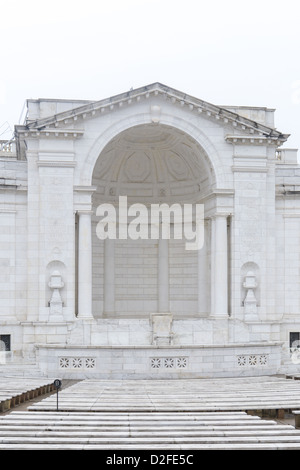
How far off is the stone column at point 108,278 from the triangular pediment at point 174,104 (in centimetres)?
988

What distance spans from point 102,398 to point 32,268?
1770 cm

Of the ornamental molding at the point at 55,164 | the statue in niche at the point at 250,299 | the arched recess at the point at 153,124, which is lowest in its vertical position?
the statue in niche at the point at 250,299

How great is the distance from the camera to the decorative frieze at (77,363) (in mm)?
33875

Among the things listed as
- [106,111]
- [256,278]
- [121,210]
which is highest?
[106,111]

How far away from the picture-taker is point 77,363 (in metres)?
33.9

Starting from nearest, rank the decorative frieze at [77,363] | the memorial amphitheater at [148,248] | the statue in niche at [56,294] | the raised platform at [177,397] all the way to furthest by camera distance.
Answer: the raised platform at [177,397] < the decorative frieze at [77,363] < the memorial amphitheater at [148,248] < the statue in niche at [56,294]

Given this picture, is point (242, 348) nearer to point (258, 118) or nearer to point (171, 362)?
point (171, 362)

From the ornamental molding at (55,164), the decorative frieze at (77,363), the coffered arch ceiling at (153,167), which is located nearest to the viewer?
the decorative frieze at (77,363)

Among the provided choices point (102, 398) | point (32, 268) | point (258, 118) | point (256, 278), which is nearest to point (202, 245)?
point (256, 278)

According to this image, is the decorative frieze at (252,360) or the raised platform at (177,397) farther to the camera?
the decorative frieze at (252,360)

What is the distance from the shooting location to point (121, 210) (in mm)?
46812

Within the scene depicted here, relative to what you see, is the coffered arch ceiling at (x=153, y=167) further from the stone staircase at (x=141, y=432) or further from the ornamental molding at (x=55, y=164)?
the stone staircase at (x=141, y=432)

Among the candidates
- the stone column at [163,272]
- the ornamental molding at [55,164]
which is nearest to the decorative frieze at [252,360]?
the stone column at [163,272]
